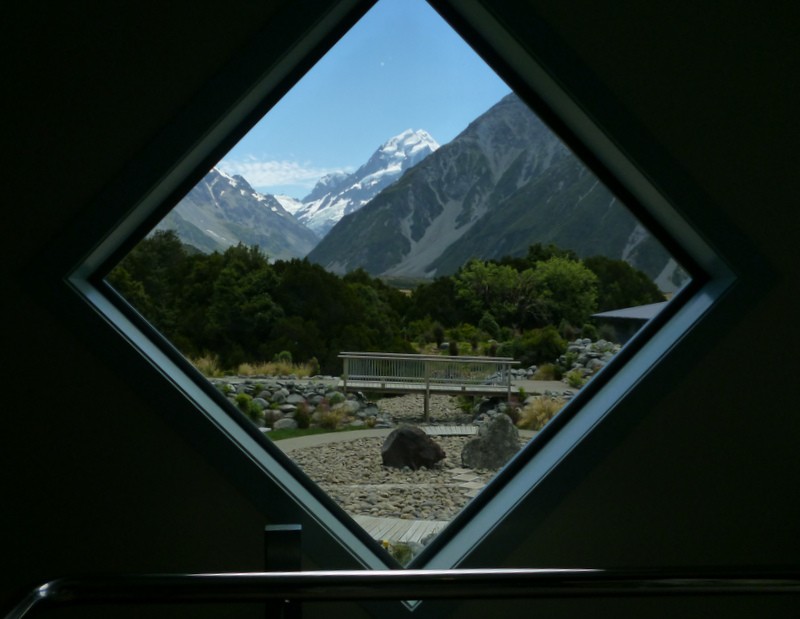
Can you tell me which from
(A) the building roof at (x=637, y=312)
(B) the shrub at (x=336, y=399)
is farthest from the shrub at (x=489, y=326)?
(B) the shrub at (x=336, y=399)

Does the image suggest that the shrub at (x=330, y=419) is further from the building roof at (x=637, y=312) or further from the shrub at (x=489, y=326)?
the building roof at (x=637, y=312)

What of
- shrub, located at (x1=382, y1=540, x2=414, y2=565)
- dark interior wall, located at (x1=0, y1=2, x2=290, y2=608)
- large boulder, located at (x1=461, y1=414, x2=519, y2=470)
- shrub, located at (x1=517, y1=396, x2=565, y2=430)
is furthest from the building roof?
dark interior wall, located at (x1=0, y1=2, x2=290, y2=608)

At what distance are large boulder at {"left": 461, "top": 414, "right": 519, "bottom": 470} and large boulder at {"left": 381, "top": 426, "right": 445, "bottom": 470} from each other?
8cm

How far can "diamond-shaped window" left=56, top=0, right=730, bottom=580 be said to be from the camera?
5.06 feet

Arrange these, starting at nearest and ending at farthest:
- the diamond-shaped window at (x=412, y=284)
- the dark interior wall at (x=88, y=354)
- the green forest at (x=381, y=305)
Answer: the dark interior wall at (x=88, y=354) < the diamond-shaped window at (x=412, y=284) < the green forest at (x=381, y=305)

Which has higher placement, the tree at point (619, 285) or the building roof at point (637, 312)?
the tree at point (619, 285)

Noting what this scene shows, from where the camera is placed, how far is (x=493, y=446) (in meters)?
1.66

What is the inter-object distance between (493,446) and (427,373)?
0.24 m

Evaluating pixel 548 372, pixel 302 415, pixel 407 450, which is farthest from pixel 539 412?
pixel 302 415

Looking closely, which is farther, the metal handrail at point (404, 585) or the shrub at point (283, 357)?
the shrub at point (283, 357)

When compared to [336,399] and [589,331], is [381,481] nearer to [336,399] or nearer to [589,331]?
[336,399]

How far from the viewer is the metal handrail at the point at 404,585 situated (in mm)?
819

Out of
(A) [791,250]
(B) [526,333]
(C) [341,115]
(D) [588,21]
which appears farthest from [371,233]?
(A) [791,250]

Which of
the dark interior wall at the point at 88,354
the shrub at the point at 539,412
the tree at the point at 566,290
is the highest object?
the tree at the point at 566,290
